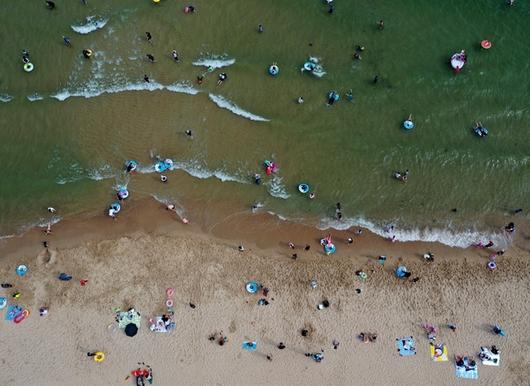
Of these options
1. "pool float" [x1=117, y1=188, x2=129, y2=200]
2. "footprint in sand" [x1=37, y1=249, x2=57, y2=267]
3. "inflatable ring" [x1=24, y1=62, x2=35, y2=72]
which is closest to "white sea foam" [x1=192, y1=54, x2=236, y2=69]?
"pool float" [x1=117, y1=188, x2=129, y2=200]

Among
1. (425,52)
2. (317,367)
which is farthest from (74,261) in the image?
(425,52)

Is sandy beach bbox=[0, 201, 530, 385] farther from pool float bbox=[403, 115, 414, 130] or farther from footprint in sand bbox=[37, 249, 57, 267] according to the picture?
pool float bbox=[403, 115, 414, 130]

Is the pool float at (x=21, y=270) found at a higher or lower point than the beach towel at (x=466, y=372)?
lower

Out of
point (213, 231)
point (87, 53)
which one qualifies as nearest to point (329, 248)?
point (213, 231)

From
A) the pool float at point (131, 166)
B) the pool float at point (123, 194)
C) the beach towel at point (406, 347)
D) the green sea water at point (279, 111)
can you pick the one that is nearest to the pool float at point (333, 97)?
the green sea water at point (279, 111)

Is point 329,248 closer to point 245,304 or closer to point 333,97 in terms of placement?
point 245,304

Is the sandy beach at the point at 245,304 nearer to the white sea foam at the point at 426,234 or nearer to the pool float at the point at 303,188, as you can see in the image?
the white sea foam at the point at 426,234
